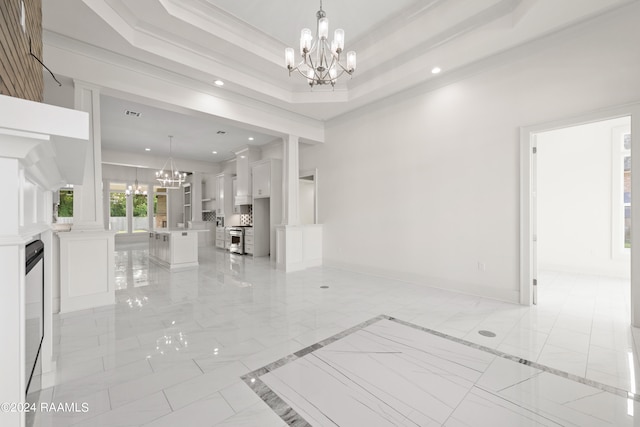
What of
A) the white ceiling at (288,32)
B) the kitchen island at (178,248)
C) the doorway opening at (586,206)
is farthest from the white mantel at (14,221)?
the doorway opening at (586,206)

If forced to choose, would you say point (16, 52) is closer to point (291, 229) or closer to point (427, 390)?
point (427, 390)

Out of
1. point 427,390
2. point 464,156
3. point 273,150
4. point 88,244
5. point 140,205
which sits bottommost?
point 427,390

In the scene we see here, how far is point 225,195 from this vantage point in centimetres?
971

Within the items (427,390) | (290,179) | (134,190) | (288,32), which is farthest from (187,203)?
(427,390)

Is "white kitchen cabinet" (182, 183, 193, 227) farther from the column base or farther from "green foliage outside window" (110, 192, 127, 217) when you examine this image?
the column base

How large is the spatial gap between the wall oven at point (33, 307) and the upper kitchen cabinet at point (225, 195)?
776 centimetres

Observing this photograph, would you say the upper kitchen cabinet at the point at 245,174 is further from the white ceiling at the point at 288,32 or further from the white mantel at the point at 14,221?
the white mantel at the point at 14,221

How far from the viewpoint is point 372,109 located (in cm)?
560

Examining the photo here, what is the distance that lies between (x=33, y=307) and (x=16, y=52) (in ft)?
4.69

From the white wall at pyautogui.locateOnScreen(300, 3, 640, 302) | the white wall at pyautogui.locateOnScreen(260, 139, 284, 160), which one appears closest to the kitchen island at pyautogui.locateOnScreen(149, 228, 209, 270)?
the white wall at pyautogui.locateOnScreen(260, 139, 284, 160)

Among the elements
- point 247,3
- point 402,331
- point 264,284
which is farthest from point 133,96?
point 402,331

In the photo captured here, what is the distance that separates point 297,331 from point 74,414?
1801 millimetres

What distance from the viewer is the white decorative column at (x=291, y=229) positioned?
6.02 meters

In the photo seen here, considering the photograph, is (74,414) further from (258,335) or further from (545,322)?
(545,322)
